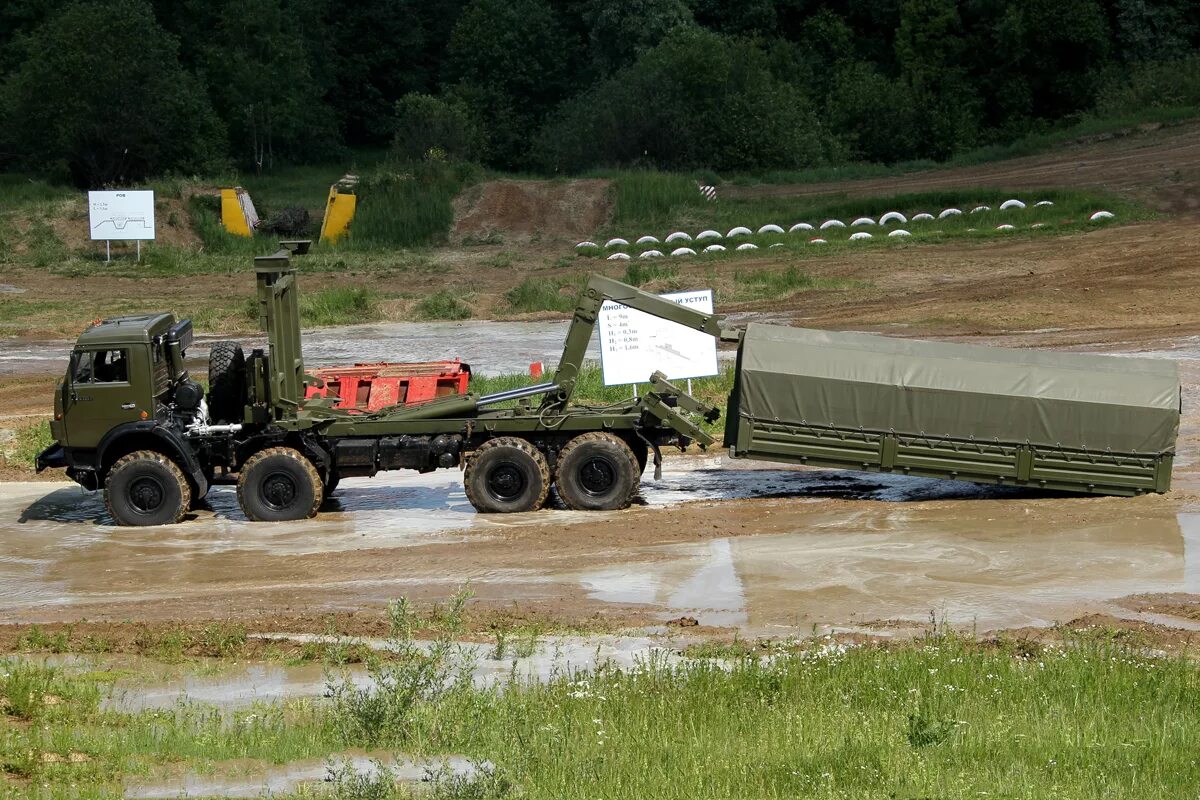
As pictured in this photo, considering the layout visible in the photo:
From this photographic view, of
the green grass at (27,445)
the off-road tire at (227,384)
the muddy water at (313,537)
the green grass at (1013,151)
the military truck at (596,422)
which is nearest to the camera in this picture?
the muddy water at (313,537)

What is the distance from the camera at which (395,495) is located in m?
20.0

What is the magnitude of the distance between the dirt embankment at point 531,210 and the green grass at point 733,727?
36.5 m

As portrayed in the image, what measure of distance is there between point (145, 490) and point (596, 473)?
5309 millimetres

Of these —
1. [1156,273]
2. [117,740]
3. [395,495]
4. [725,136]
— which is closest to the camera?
[117,740]

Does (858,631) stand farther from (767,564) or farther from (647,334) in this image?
(647,334)

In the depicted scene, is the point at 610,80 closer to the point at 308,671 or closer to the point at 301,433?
the point at 301,433

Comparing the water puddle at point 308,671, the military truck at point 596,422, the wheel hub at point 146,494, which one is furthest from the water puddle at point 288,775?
the wheel hub at point 146,494

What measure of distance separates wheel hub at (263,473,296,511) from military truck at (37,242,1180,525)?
0.7 inches

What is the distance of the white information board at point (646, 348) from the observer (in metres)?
20.0

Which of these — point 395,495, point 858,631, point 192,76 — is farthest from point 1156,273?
point 192,76

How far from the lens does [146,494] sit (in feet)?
59.1

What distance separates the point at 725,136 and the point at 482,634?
47.0m

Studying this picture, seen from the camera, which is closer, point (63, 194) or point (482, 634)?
point (482, 634)

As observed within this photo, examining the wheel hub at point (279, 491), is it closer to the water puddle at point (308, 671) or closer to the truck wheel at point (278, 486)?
the truck wheel at point (278, 486)
